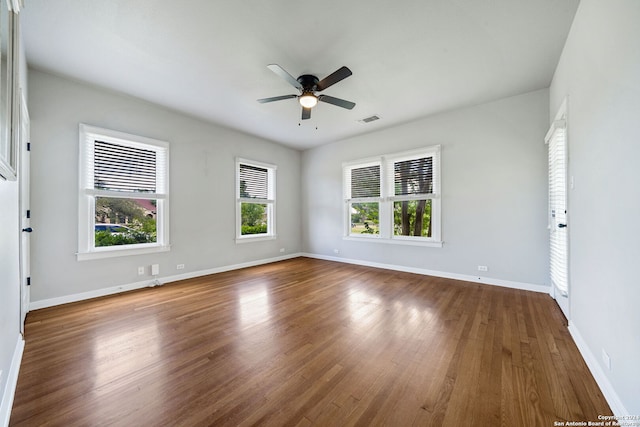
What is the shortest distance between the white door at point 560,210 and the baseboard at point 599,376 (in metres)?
0.51

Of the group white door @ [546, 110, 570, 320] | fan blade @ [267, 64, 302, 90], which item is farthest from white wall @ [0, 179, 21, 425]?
white door @ [546, 110, 570, 320]

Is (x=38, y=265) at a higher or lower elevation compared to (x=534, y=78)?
lower

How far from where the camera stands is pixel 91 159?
356 centimetres

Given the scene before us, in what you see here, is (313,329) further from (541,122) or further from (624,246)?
(541,122)

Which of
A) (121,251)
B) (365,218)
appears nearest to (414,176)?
(365,218)

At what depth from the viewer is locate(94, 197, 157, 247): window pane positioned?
145 inches

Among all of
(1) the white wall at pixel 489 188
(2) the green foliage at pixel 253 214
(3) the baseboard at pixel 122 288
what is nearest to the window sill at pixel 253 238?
(2) the green foliage at pixel 253 214

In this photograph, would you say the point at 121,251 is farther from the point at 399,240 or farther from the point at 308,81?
the point at 399,240

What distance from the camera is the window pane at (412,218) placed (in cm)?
486

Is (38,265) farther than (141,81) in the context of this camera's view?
No

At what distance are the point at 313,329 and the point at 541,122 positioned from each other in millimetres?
4397

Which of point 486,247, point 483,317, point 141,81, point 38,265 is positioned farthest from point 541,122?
point 38,265

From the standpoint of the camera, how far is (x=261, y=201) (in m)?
5.91

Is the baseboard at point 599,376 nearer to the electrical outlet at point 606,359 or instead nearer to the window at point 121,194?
the electrical outlet at point 606,359
